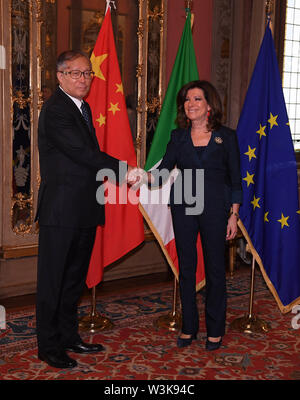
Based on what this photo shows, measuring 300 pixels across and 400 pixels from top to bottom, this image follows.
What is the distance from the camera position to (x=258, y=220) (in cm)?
370

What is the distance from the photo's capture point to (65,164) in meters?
2.93

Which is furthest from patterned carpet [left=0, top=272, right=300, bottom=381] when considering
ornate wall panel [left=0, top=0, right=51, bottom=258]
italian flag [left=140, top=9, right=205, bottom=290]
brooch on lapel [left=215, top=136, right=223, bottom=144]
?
brooch on lapel [left=215, top=136, right=223, bottom=144]

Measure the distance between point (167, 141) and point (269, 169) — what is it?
0.78 m

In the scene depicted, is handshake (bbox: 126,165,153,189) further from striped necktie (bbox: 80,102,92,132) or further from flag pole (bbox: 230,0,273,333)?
flag pole (bbox: 230,0,273,333)

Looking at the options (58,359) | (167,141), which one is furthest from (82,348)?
(167,141)

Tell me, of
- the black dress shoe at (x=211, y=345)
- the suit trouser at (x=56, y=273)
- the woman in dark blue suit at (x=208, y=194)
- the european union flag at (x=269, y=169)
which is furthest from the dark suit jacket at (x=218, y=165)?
the black dress shoe at (x=211, y=345)

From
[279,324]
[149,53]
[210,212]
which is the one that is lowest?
[279,324]

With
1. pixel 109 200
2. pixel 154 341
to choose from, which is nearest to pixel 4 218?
pixel 109 200

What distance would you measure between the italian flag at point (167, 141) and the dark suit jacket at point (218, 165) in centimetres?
44

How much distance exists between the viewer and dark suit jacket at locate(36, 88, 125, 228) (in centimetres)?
291

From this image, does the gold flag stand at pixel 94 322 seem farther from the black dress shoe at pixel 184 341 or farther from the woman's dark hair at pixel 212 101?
the woman's dark hair at pixel 212 101

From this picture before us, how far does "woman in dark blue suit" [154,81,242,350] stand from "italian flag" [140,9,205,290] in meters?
0.35
